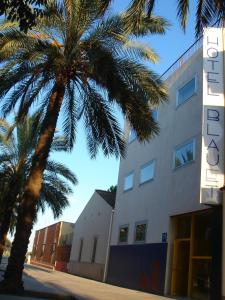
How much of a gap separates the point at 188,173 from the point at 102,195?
20.0 meters

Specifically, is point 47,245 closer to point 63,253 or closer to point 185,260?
point 63,253

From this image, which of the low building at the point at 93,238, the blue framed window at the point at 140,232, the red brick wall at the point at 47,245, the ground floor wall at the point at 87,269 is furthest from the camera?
the red brick wall at the point at 47,245

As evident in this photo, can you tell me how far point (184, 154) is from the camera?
2339 cm

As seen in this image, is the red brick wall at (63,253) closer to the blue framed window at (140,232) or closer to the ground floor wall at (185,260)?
the blue framed window at (140,232)

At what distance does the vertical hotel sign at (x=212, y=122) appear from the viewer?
63.4ft

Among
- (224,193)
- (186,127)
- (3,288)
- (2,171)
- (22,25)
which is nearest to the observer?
(22,25)

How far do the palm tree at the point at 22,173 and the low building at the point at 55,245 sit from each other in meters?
23.6

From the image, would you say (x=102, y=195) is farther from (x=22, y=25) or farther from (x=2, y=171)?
(x=22, y=25)

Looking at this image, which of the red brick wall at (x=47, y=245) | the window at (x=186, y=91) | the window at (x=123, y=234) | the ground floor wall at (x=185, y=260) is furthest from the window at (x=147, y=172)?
the red brick wall at (x=47, y=245)

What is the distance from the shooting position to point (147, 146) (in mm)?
29609

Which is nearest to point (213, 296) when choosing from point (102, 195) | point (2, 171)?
point (2, 171)

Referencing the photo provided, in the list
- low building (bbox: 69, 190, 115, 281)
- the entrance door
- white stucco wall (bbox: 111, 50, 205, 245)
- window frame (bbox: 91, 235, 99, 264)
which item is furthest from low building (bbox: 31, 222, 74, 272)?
the entrance door

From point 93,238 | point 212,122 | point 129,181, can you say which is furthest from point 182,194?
point 93,238

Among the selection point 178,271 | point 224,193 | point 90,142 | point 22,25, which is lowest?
point 178,271
